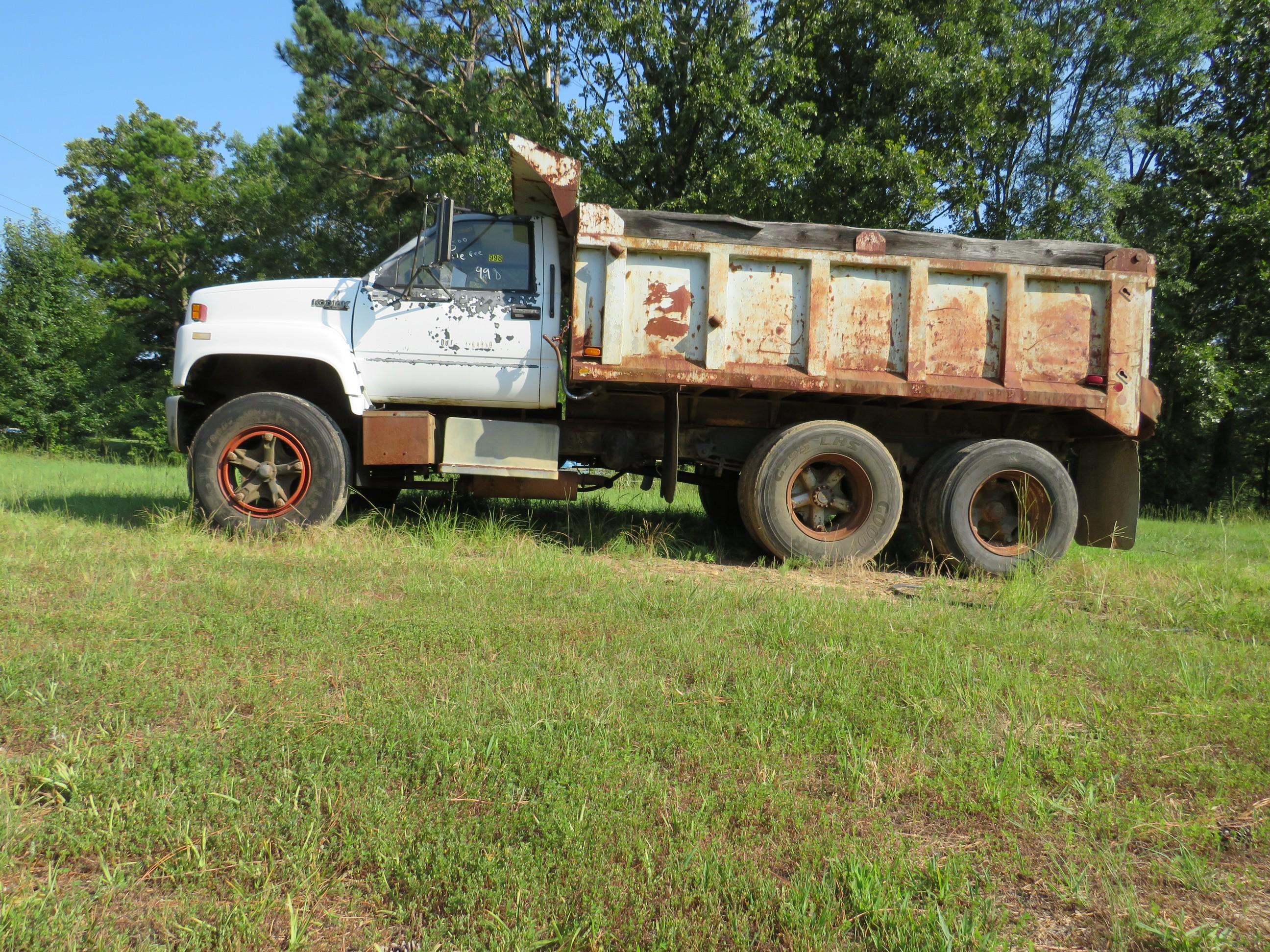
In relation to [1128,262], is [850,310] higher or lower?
lower

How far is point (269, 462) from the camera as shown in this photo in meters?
6.10

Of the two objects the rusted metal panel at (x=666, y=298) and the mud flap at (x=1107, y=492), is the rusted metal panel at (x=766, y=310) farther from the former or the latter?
the mud flap at (x=1107, y=492)

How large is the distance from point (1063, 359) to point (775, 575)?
277 cm

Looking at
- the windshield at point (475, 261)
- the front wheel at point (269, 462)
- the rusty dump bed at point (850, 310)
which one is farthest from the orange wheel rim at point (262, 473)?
the rusty dump bed at point (850, 310)

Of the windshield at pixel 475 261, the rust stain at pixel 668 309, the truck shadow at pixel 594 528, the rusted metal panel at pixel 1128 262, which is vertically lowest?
the truck shadow at pixel 594 528

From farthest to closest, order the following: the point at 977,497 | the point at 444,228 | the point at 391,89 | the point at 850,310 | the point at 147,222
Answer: the point at 147,222
the point at 391,89
the point at 977,497
the point at 850,310
the point at 444,228

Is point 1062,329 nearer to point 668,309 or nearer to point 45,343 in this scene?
point 668,309

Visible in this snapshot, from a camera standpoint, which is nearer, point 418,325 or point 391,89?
point 418,325

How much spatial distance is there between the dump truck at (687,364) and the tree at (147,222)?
28.6 meters

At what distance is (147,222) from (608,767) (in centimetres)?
4048

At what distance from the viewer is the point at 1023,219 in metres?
19.1

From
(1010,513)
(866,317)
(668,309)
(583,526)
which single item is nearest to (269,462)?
(583,526)

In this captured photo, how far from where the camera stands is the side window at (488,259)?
6375 millimetres

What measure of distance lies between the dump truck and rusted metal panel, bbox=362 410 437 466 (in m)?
0.02
